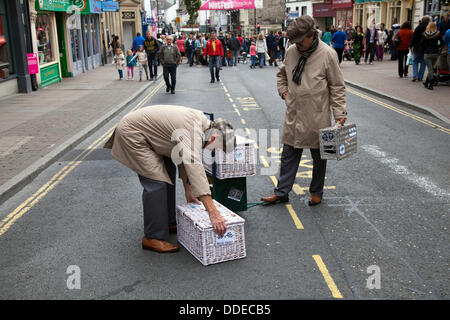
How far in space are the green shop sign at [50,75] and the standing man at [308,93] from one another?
16.1 meters

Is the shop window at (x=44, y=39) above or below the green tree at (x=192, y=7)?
below

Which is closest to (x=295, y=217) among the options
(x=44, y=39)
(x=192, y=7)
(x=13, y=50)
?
(x=13, y=50)

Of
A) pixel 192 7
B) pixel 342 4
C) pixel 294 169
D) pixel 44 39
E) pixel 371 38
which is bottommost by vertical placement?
pixel 294 169

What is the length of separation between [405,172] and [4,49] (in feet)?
49.0

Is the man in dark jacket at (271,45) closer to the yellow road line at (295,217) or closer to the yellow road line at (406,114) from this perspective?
the yellow road line at (406,114)

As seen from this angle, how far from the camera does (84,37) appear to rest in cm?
2719

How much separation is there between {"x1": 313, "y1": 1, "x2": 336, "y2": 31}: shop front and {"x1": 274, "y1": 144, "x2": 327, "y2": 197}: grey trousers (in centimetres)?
5098

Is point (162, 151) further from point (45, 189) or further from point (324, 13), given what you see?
point (324, 13)

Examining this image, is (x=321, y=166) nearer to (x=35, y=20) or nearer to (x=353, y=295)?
(x=353, y=295)

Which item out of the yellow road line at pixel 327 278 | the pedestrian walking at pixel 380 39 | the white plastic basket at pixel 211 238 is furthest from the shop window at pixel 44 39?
the yellow road line at pixel 327 278

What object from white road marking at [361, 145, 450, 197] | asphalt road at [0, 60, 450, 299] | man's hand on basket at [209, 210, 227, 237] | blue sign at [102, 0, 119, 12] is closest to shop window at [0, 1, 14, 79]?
asphalt road at [0, 60, 450, 299]

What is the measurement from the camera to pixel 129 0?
135 feet

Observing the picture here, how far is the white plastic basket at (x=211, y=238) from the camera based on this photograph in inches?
170
